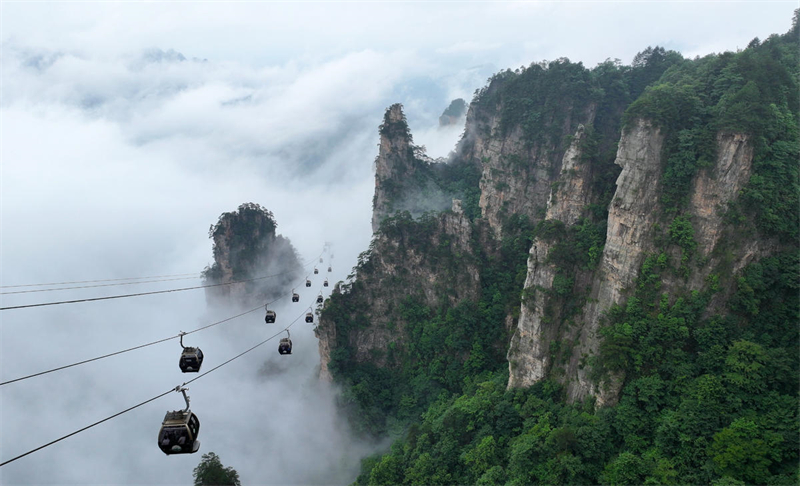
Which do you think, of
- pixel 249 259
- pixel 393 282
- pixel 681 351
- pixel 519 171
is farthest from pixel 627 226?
pixel 249 259

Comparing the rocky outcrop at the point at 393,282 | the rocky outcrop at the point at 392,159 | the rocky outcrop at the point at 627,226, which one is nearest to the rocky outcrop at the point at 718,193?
the rocky outcrop at the point at 627,226

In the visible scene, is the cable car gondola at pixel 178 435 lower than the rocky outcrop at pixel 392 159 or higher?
lower

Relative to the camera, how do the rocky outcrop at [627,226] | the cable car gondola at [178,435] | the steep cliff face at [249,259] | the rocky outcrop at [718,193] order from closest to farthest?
the cable car gondola at [178,435]
the rocky outcrop at [718,193]
the rocky outcrop at [627,226]
the steep cliff face at [249,259]

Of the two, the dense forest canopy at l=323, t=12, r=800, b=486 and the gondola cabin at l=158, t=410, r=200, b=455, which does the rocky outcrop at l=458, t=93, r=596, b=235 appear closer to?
the dense forest canopy at l=323, t=12, r=800, b=486

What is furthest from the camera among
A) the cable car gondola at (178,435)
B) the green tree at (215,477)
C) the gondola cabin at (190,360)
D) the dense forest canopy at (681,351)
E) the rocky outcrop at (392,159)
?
the rocky outcrop at (392,159)

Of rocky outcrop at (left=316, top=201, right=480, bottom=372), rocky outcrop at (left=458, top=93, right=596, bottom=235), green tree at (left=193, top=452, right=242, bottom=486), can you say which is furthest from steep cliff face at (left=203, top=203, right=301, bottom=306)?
green tree at (left=193, top=452, right=242, bottom=486)

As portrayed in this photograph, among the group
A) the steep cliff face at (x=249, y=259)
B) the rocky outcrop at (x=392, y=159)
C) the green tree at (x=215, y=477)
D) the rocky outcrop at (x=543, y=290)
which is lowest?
the green tree at (x=215, y=477)

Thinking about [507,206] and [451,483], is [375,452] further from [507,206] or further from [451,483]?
[507,206]

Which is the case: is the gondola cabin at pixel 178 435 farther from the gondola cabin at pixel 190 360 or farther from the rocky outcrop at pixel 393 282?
the rocky outcrop at pixel 393 282

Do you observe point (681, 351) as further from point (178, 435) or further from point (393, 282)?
point (393, 282)
